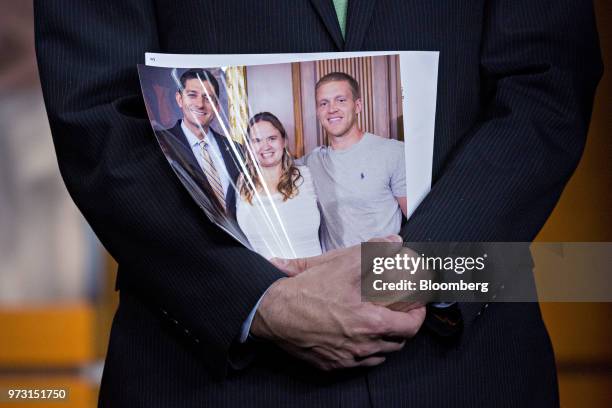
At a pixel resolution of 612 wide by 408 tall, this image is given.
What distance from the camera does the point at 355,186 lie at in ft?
2.99

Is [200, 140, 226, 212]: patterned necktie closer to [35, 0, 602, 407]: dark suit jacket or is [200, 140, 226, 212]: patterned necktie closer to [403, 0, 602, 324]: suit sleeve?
[35, 0, 602, 407]: dark suit jacket

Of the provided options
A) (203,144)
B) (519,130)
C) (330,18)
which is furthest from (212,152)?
(519,130)

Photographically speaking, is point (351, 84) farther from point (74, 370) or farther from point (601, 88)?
point (74, 370)

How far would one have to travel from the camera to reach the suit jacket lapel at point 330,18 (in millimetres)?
973

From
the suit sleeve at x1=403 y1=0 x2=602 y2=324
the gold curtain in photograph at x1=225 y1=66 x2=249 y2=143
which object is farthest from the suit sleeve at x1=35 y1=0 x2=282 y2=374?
the suit sleeve at x1=403 y1=0 x2=602 y2=324

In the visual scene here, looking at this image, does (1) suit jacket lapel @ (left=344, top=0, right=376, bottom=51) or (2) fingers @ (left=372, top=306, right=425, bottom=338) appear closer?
(2) fingers @ (left=372, top=306, right=425, bottom=338)

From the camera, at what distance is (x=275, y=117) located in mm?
914

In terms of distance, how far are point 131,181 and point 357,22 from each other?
1.04 ft

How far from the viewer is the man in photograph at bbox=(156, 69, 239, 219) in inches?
35.1

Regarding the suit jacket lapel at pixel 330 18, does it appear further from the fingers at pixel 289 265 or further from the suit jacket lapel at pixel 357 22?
the fingers at pixel 289 265

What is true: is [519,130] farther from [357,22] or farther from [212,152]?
[212,152]

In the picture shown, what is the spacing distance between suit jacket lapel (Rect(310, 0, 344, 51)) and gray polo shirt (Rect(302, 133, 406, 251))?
129 mm

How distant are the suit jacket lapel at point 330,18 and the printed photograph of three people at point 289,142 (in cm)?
7

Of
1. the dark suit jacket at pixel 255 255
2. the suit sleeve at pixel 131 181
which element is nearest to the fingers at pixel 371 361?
the dark suit jacket at pixel 255 255
